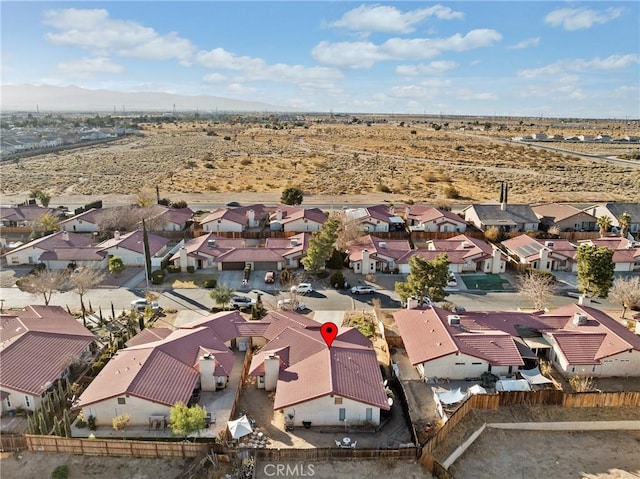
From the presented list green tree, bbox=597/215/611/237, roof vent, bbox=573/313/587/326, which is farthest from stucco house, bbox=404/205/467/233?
roof vent, bbox=573/313/587/326

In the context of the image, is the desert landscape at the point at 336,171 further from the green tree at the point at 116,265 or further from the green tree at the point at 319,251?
the green tree at the point at 319,251

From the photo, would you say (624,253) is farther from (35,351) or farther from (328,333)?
(35,351)

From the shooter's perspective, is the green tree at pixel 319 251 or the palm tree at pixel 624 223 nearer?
the green tree at pixel 319 251

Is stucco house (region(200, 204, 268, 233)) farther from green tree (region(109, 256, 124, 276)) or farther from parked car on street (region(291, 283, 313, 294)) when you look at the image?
parked car on street (region(291, 283, 313, 294))

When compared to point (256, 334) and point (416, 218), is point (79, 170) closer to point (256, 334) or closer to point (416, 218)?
point (416, 218)

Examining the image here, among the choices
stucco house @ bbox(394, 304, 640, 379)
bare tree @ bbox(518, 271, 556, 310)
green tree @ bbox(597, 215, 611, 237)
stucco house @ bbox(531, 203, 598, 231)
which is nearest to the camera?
stucco house @ bbox(394, 304, 640, 379)

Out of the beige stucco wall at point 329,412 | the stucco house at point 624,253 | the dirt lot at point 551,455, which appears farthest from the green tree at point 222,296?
the stucco house at point 624,253
